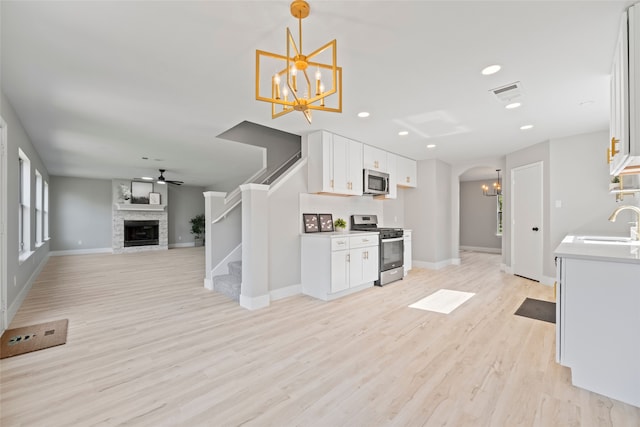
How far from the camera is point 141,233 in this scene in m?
10.1

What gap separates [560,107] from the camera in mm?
3324

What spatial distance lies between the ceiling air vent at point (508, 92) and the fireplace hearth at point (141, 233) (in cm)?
1090

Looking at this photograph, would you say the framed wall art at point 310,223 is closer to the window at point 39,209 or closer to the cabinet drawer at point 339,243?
the cabinet drawer at point 339,243

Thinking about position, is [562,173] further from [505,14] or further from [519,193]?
[505,14]

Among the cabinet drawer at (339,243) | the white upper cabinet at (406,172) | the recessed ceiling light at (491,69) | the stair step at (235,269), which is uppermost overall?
the recessed ceiling light at (491,69)

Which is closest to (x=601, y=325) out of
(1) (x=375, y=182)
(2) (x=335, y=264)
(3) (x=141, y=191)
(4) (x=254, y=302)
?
(2) (x=335, y=264)

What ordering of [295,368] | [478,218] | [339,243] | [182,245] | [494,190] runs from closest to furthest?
[295,368] < [339,243] < [494,190] < [478,218] < [182,245]

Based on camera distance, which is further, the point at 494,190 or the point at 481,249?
the point at 481,249

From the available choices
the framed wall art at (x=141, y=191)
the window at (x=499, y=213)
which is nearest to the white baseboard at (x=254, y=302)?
the window at (x=499, y=213)

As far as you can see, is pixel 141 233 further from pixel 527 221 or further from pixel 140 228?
pixel 527 221

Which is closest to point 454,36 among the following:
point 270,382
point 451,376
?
point 451,376

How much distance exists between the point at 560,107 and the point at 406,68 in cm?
221

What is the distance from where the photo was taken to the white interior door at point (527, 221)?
5.02 metres

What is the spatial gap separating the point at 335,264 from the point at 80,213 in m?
9.76
